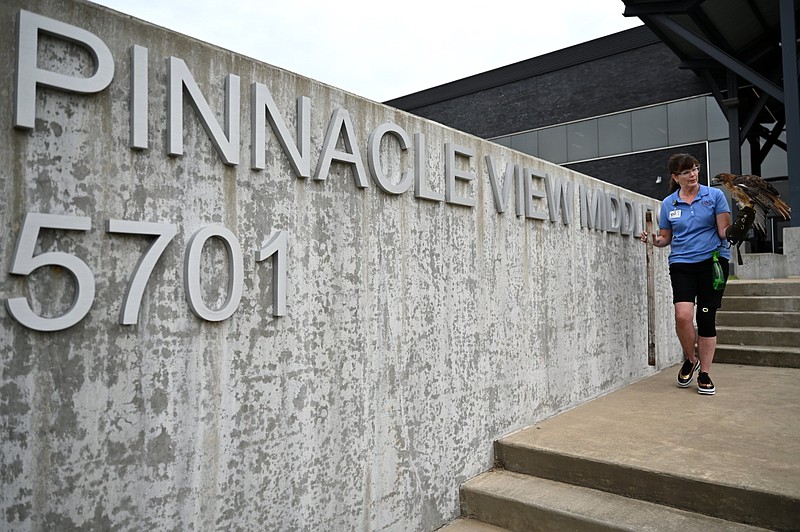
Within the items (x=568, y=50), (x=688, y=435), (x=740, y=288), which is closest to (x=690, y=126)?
(x=568, y=50)

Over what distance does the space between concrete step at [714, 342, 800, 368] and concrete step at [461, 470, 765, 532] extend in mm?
3463

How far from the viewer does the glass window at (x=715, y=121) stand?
1451cm

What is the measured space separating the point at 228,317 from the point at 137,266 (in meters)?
0.33

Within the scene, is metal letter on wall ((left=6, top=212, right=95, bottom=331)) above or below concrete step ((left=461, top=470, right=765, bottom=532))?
above

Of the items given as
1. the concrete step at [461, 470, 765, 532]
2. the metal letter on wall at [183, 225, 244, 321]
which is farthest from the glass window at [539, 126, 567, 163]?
the metal letter on wall at [183, 225, 244, 321]

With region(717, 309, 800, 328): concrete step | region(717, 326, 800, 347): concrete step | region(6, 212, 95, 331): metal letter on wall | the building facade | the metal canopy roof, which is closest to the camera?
region(6, 212, 95, 331): metal letter on wall

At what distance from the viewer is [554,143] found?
1803 cm

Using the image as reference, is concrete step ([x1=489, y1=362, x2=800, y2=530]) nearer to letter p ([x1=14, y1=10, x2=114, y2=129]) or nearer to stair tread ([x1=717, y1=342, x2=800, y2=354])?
stair tread ([x1=717, y1=342, x2=800, y2=354])

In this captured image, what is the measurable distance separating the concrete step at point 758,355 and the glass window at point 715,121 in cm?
1118

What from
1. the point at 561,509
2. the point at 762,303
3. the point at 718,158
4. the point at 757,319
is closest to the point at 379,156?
the point at 561,509

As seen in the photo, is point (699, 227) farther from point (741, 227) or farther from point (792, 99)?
point (792, 99)

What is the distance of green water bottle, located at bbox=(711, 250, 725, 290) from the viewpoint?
383 centimetres

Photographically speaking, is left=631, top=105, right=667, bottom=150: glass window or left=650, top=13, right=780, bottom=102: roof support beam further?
left=631, top=105, right=667, bottom=150: glass window

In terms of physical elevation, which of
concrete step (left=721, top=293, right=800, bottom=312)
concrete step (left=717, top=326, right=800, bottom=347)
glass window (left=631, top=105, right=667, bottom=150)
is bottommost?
concrete step (left=717, top=326, right=800, bottom=347)
